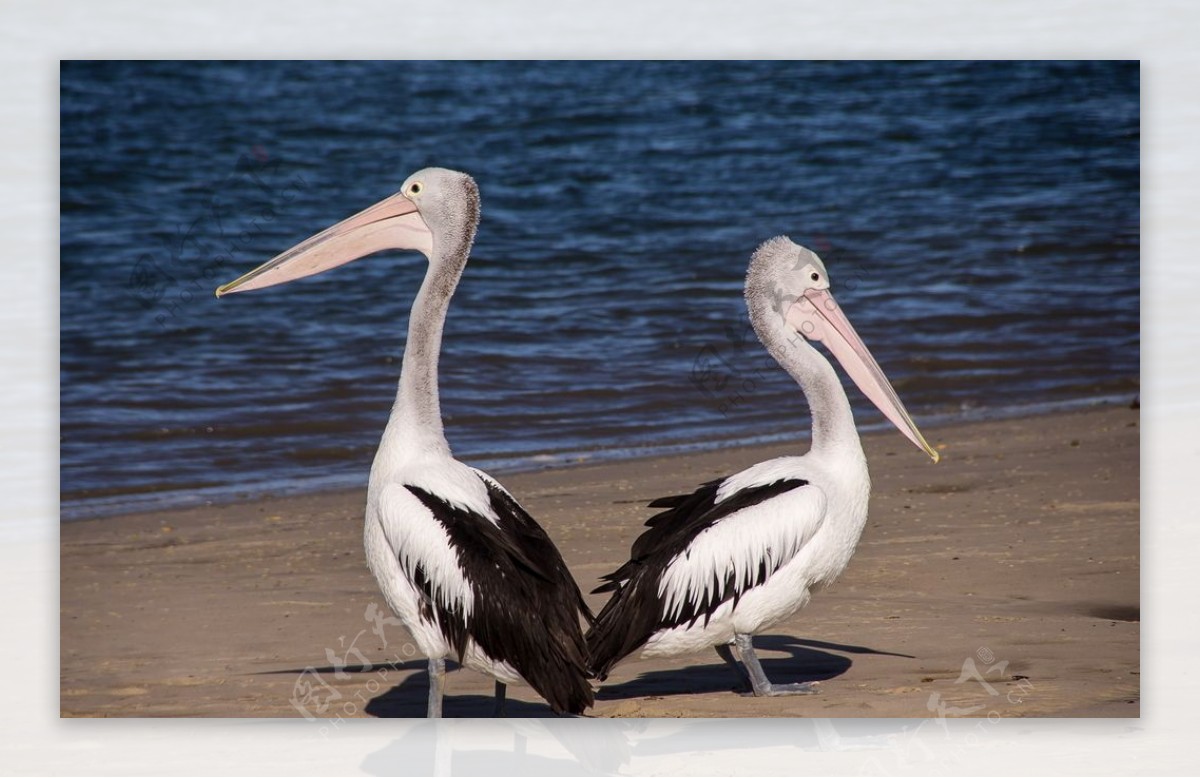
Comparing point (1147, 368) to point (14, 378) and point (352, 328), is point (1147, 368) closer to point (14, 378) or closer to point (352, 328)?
point (352, 328)

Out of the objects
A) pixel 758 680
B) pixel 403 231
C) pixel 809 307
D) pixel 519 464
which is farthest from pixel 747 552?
pixel 519 464

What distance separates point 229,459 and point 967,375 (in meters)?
2.64

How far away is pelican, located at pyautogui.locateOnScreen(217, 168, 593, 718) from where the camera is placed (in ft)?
14.2

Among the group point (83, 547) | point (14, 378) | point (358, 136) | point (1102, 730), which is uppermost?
point (358, 136)

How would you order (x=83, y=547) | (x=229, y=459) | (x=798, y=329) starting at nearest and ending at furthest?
(x=798, y=329)
(x=83, y=547)
(x=229, y=459)

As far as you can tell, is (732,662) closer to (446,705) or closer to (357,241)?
(446,705)

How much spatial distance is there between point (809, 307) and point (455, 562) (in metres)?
1.27

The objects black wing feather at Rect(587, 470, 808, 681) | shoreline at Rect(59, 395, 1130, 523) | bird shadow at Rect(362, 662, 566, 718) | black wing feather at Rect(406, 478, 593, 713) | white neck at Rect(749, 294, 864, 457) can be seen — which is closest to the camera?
black wing feather at Rect(406, 478, 593, 713)

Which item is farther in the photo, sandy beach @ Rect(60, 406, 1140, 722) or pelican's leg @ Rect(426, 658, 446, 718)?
sandy beach @ Rect(60, 406, 1140, 722)

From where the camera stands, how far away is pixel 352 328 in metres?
6.26

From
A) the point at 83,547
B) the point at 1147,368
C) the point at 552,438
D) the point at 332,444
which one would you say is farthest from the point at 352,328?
the point at 1147,368

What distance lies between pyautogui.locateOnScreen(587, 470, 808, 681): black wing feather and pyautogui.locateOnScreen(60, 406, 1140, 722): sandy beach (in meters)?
0.41

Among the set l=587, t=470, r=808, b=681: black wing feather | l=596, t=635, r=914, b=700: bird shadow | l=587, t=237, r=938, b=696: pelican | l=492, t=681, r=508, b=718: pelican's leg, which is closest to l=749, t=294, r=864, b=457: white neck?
l=587, t=237, r=938, b=696: pelican

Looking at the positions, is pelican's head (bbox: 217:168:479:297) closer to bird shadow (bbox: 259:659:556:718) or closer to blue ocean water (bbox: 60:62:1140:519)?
blue ocean water (bbox: 60:62:1140:519)
